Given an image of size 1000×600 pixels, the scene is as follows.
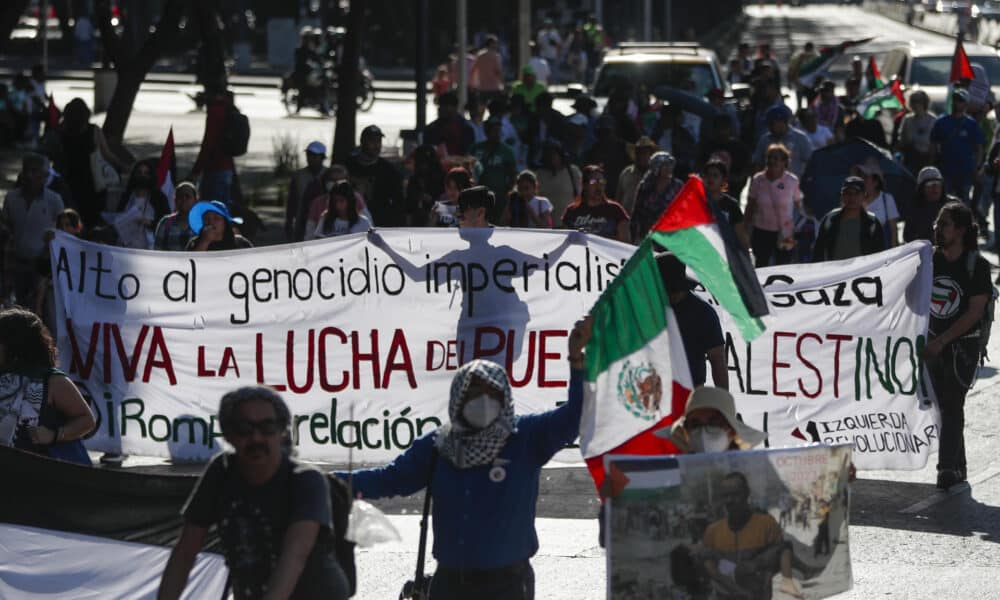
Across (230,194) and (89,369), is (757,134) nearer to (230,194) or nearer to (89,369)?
(230,194)

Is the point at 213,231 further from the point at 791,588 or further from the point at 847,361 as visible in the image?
the point at 791,588

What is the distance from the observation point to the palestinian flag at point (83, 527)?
6320mm

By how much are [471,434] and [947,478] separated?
15.5ft

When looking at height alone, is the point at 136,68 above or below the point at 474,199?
below

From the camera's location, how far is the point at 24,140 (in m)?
29.9

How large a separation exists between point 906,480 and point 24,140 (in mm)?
22505

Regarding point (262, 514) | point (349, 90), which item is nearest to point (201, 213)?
point (262, 514)

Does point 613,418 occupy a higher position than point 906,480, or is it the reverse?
point 613,418

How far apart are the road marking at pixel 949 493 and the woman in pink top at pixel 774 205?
15.5ft

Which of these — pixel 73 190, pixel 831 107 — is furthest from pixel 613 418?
pixel 831 107

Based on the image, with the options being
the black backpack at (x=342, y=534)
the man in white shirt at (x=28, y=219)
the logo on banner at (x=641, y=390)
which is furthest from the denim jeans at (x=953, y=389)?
the man in white shirt at (x=28, y=219)

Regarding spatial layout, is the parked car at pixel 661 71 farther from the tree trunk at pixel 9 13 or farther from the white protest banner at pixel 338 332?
the white protest banner at pixel 338 332

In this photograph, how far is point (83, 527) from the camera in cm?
642

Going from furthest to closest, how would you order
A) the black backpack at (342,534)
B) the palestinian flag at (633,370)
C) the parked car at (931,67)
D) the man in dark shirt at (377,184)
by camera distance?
the parked car at (931,67), the man in dark shirt at (377,184), the palestinian flag at (633,370), the black backpack at (342,534)
